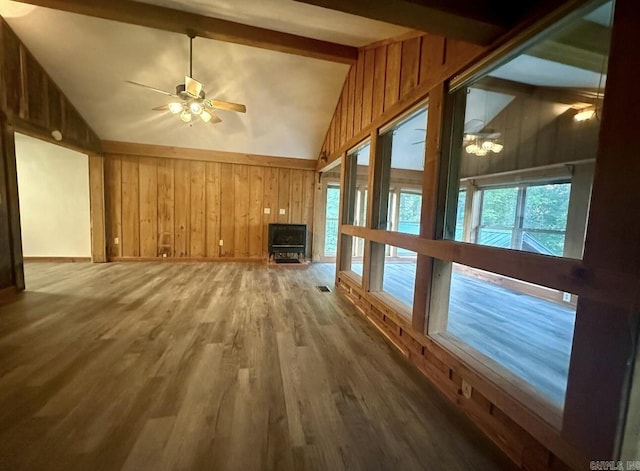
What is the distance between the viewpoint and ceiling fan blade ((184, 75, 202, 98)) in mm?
3072

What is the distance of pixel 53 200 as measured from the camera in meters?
5.23

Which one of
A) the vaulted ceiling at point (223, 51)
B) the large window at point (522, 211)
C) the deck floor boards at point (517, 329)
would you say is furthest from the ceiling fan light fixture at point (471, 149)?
the deck floor boards at point (517, 329)

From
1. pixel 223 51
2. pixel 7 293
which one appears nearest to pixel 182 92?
pixel 223 51

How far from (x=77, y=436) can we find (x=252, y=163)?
539 cm

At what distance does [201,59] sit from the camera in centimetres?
371

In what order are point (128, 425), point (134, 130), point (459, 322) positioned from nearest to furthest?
point (128, 425) < point (459, 322) < point (134, 130)

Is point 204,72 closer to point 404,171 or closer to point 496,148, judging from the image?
point 404,171

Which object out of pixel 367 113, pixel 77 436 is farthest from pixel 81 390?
pixel 367 113

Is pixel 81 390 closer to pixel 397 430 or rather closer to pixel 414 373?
pixel 397 430

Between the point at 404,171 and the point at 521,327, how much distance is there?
3.63 metres

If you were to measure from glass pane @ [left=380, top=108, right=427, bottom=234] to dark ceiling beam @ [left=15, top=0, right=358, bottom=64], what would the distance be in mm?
1402

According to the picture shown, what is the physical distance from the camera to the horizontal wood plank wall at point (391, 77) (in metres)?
1.84

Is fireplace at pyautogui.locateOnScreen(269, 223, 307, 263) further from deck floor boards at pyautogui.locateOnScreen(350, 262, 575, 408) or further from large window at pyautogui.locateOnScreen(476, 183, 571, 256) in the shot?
large window at pyautogui.locateOnScreen(476, 183, 571, 256)

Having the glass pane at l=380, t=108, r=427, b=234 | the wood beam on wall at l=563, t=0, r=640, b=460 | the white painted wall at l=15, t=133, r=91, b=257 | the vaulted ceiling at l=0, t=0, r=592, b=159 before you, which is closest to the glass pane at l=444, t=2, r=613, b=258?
the glass pane at l=380, t=108, r=427, b=234
